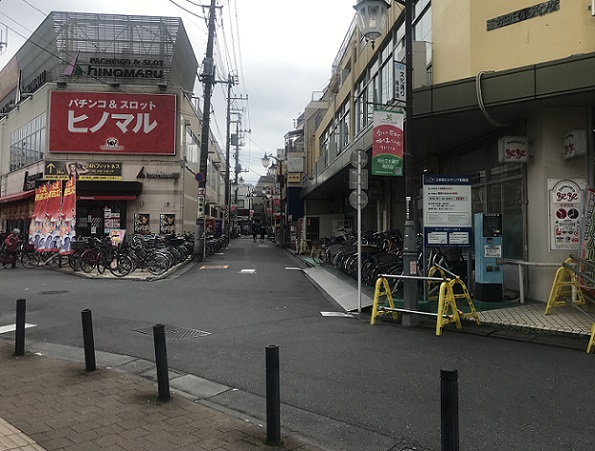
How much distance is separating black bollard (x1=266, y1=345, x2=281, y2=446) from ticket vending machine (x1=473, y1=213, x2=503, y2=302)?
6903 millimetres

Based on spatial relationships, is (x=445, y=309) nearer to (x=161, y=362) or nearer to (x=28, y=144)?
(x=161, y=362)

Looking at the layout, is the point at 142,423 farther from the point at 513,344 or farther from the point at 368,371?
the point at 513,344

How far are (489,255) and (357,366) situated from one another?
193 inches

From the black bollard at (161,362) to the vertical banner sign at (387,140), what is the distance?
5.79 metres

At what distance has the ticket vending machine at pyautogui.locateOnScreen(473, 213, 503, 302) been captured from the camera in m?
9.26

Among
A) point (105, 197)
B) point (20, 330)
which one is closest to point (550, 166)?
point (20, 330)

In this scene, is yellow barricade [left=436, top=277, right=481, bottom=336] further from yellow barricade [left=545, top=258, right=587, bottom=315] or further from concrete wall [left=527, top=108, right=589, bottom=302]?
concrete wall [left=527, top=108, right=589, bottom=302]

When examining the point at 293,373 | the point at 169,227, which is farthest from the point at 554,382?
the point at 169,227

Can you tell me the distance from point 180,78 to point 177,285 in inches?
761

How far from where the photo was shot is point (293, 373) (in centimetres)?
545

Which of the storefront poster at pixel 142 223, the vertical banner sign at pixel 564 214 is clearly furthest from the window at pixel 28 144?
the vertical banner sign at pixel 564 214

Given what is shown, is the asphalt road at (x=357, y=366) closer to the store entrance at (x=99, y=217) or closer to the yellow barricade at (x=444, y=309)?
the yellow barricade at (x=444, y=309)

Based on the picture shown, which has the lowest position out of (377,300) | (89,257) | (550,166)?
(377,300)

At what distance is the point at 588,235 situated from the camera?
8188 mm
